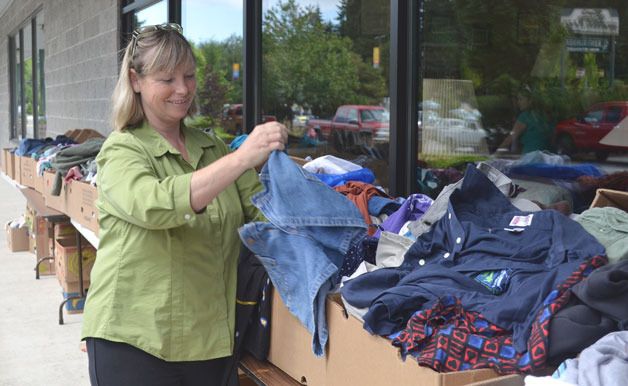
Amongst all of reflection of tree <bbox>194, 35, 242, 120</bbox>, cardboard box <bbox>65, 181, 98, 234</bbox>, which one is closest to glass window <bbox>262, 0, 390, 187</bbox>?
reflection of tree <bbox>194, 35, 242, 120</bbox>

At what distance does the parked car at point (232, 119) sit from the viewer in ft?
17.3

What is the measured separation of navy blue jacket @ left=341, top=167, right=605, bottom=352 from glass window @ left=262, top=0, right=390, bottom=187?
5.21 ft

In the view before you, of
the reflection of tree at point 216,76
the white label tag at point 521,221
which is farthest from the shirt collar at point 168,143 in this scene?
the reflection of tree at point 216,76

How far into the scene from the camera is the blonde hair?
2010 mm

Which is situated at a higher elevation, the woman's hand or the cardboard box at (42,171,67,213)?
the woman's hand

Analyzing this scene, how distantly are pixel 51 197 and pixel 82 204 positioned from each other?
1.00 m

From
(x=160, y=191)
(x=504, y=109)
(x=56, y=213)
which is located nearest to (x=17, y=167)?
(x=56, y=213)

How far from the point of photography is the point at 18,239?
25.1 feet

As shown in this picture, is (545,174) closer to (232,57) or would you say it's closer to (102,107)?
(232,57)

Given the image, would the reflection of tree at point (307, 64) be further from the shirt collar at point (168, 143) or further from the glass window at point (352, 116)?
the shirt collar at point (168, 143)

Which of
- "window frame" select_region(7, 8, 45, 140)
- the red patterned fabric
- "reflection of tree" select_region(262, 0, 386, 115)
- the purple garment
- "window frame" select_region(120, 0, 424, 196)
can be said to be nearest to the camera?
the red patterned fabric

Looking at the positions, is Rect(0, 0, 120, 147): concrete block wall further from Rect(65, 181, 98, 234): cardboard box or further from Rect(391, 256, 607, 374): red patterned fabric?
Rect(391, 256, 607, 374): red patterned fabric

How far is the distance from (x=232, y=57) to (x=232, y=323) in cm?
355

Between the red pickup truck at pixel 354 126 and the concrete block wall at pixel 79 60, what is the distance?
10.8 feet
